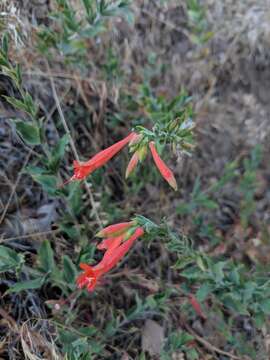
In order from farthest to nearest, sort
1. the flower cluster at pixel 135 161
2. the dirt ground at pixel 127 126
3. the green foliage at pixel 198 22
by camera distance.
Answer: the green foliage at pixel 198 22
the dirt ground at pixel 127 126
the flower cluster at pixel 135 161

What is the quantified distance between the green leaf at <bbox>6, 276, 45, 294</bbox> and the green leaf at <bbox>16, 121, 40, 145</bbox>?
26.3 inches

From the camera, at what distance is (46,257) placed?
2.55 meters

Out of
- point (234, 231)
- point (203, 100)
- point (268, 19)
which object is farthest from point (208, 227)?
point (268, 19)

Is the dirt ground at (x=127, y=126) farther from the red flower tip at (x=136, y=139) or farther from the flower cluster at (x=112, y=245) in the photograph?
the red flower tip at (x=136, y=139)

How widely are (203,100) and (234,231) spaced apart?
99 centimetres

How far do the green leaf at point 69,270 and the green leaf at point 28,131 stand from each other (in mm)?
587

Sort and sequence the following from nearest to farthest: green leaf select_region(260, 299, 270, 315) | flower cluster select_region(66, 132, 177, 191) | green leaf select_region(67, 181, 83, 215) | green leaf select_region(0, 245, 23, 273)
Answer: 1. flower cluster select_region(66, 132, 177, 191)
2. green leaf select_region(0, 245, 23, 273)
3. green leaf select_region(260, 299, 270, 315)
4. green leaf select_region(67, 181, 83, 215)

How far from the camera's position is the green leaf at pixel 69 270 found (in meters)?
2.54

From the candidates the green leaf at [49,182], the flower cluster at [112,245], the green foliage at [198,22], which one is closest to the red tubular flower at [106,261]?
the flower cluster at [112,245]

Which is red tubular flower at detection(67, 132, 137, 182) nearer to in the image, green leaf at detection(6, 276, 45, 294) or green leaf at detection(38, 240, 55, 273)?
green leaf at detection(38, 240, 55, 273)

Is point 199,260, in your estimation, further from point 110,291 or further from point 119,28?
point 119,28

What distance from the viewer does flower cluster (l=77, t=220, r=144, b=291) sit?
2066 millimetres

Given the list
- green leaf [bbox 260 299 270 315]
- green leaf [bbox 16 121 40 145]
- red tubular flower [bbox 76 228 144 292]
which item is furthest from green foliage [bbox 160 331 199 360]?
green leaf [bbox 16 121 40 145]

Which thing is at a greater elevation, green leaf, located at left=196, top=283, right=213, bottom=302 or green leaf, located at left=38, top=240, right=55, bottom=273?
green leaf, located at left=38, top=240, right=55, bottom=273
